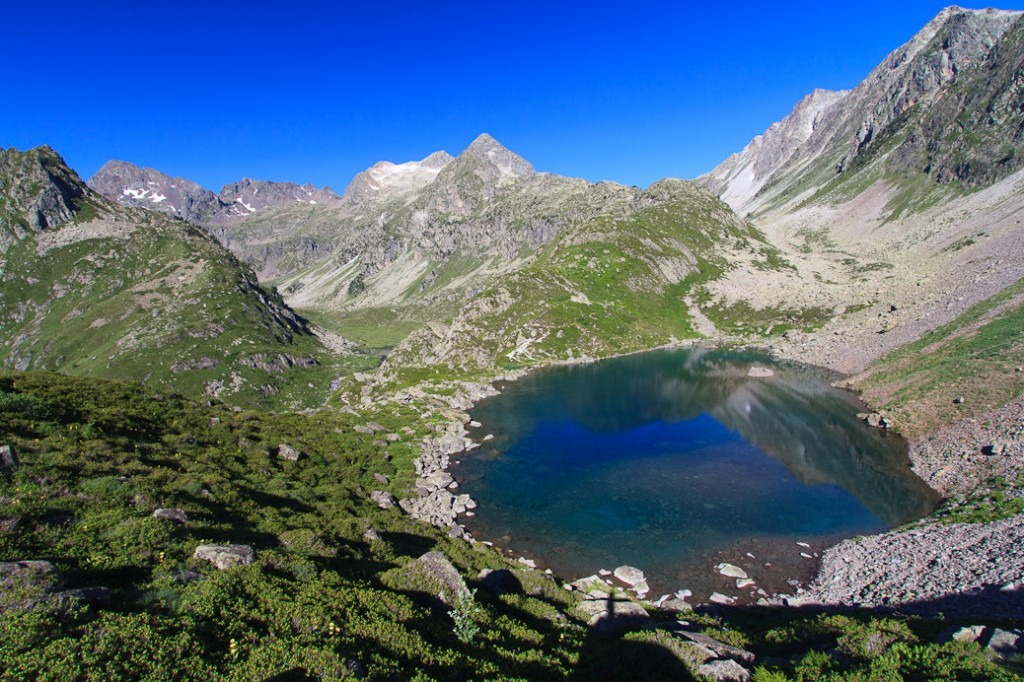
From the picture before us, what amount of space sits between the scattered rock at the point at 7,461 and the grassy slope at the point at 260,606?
0.48 meters

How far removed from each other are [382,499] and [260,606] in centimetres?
2498

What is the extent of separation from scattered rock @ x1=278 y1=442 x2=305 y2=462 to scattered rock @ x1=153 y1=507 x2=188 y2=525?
57.9 feet

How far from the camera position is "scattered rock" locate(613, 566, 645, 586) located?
34.2m

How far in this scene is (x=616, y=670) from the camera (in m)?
17.5

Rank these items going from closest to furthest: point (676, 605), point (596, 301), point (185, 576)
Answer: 1. point (185, 576)
2. point (676, 605)
3. point (596, 301)

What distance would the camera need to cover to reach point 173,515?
22.0 m

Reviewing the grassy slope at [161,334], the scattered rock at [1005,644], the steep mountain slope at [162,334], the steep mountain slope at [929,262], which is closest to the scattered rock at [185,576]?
the scattered rock at [1005,644]

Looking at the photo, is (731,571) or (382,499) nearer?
(731,571)

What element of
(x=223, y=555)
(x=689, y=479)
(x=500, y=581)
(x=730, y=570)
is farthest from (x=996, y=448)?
(x=223, y=555)

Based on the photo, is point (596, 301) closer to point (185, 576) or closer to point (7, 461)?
point (7, 461)

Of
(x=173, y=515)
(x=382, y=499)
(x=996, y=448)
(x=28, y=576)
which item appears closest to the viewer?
(x=28, y=576)

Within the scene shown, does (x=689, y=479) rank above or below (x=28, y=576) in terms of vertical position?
below

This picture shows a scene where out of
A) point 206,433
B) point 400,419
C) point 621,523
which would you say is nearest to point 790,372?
point 621,523

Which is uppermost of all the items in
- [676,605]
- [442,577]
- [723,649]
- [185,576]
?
[185,576]
